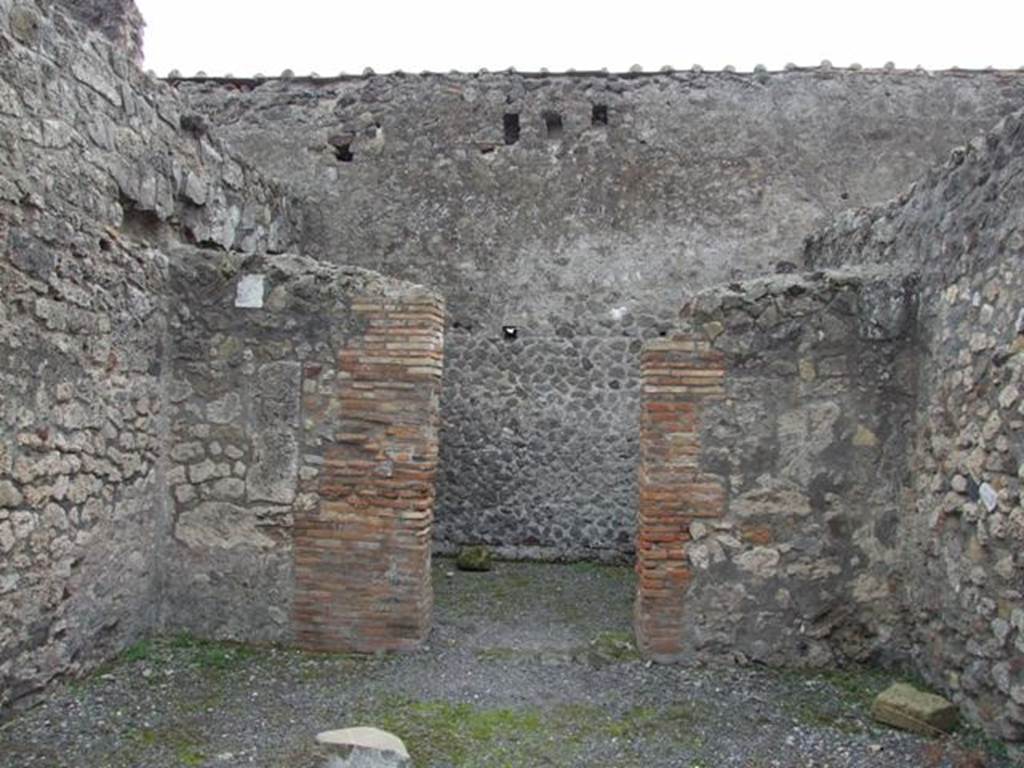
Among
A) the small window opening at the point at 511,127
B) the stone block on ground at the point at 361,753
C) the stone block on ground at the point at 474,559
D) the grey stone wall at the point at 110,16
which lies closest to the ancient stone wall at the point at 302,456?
the stone block on ground at the point at 361,753

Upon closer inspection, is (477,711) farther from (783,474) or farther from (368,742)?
(783,474)

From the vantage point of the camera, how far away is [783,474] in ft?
17.0

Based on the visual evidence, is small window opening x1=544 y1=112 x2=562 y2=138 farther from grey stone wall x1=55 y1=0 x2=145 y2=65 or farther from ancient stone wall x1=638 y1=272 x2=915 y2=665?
ancient stone wall x1=638 y1=272 x2=915 y2=665

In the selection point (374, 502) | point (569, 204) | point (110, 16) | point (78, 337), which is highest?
point (110, 16)

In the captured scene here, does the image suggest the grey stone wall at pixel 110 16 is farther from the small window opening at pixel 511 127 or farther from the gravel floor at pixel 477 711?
the gravel floor at pixel 477 711

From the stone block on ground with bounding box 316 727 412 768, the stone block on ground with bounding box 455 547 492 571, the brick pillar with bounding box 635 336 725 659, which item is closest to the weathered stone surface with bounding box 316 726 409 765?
the stone block on ground with bounding box 316 727 412 768

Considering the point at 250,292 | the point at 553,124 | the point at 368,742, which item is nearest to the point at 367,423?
the point at 250,292

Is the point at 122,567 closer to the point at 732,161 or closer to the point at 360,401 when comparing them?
the point at 360,401

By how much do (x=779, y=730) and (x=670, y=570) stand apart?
1139mm

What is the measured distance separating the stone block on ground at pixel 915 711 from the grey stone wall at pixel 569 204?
4.33 metres

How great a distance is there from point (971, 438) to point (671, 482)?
1.59 m

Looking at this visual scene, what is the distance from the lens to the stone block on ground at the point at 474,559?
26.0ft

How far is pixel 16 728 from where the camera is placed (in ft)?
13.1

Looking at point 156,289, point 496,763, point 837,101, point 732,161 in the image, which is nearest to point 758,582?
point 496,763
